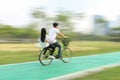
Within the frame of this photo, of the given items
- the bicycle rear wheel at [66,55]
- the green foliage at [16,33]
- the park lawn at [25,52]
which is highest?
the bicycle rear wheel at [66,55]

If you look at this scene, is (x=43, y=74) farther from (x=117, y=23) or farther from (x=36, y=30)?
(x=117, y=23)

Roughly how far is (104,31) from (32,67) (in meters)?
47.1

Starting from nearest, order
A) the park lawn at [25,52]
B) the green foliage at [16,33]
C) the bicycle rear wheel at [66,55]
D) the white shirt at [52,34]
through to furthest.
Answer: the white shirt at [52,34] < the bicycle rear wheel at [66,55] < the park lawn at [25,52] < the green foliage at [16,33]

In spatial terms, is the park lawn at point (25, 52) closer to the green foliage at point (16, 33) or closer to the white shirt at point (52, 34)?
the white shirt at point (52, 34)

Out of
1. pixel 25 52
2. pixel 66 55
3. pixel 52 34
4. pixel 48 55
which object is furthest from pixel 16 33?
pixel 52 34

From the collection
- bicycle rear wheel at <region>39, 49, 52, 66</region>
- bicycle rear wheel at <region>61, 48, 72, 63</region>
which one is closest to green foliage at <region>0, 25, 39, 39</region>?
bicycle rear wheel at <region>61, 48, 72, 63</region>

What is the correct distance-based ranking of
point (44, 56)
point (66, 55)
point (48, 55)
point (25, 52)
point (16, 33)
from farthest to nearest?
point (16, 33) < point (25, 52) < point (66, 55) < point (48, 55) < point (44, 56)

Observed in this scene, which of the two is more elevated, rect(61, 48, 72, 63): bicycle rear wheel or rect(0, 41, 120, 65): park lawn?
rect(61, 48, 72, 63): bicycle rear wheel

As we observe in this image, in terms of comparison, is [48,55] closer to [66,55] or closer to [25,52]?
[66,55]

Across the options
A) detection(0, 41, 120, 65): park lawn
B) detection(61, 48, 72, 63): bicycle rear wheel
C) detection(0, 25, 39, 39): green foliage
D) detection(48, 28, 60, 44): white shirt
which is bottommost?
detection(0, 25, 39, 39): green foliage

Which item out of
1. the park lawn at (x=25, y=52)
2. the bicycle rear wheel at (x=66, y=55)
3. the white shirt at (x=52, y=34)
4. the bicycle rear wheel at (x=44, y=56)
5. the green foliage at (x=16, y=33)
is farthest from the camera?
the green foliage at (x=16, y=33)

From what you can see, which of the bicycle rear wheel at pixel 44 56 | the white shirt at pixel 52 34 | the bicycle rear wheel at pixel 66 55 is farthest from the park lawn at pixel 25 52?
the white shirt at pixel 52 34

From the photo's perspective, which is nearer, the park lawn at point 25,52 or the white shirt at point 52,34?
the white shirt at point 52,34

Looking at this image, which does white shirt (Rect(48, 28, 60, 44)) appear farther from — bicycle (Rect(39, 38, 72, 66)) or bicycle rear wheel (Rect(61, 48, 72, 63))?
bicycle rear wheel (Rect(61, 48, 72, 63))
